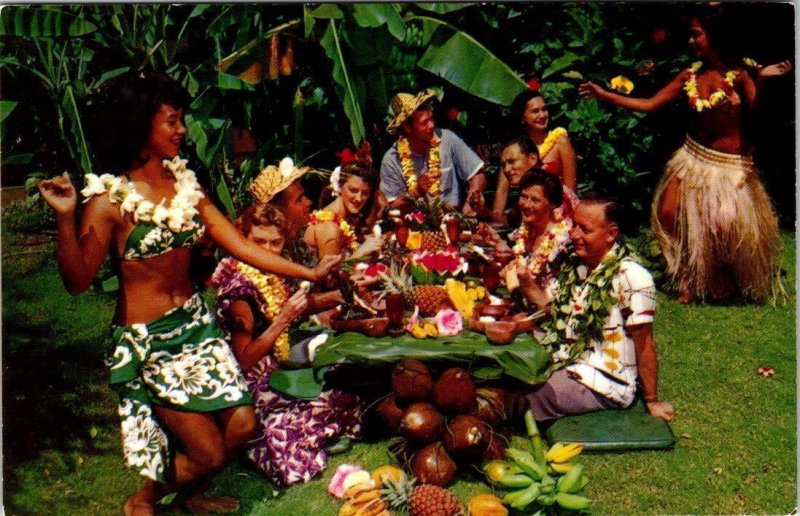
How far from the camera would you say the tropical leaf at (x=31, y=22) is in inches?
216

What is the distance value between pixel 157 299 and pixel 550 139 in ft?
8.54

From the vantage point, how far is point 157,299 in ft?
16.9

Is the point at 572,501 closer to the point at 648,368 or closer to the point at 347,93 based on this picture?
the point at 648,368

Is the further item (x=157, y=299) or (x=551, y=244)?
(x=551, y=244)

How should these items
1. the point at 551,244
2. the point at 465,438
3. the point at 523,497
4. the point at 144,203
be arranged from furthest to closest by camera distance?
the point at 551,244, the point at 465,438, the point at 523,497, the point at 144,203

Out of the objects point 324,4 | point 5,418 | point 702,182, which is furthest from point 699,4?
point 5,418

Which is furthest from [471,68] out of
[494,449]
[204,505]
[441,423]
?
[204,505]

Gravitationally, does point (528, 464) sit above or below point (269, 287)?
below

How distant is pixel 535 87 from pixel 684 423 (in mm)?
2245

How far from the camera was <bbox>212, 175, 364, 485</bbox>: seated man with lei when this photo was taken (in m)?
5.51

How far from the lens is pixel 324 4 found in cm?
566

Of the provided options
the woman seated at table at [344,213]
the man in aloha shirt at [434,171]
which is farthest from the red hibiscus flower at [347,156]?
the man in aloha shirt at [434,171]

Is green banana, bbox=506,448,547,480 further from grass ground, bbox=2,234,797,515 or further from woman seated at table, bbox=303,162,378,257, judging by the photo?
woman seated at table, bbox=303,162,378,257

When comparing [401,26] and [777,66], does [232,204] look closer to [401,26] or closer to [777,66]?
[401,26]
